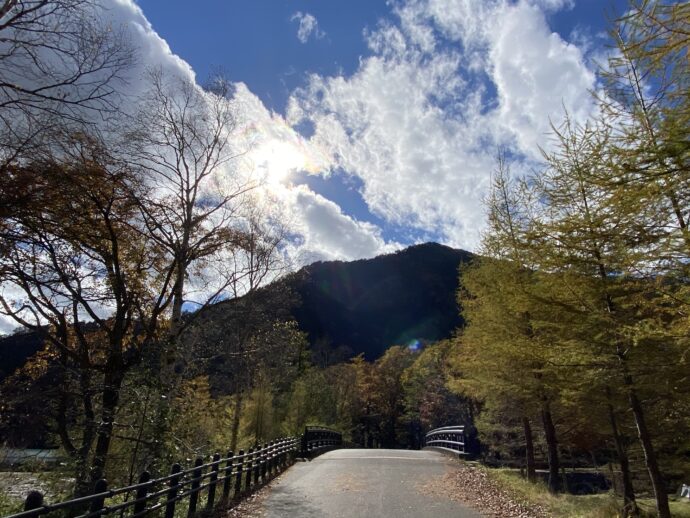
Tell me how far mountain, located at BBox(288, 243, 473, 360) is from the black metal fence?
11837 centimetres

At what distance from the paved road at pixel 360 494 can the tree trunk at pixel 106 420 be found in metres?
3.64

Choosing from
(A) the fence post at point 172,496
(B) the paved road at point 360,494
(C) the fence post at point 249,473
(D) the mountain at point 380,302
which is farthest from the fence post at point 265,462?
(D) the mountain at point 380,302

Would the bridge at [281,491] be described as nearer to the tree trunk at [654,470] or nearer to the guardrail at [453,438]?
the guardrail at [453,438]

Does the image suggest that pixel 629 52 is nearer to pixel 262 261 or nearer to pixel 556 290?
pixel 556 290

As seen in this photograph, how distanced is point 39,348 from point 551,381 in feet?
49.5

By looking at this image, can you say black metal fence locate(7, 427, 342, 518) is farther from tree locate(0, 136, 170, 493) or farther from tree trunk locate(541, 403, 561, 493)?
tree trunk locate(541, 403, 561, 493)

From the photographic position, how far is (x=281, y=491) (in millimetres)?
12008

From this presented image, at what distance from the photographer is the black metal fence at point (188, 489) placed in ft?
17.0

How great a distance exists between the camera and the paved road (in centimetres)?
938

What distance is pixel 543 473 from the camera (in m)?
29.3

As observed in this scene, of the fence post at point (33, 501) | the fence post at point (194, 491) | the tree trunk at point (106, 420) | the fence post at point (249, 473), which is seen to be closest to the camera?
the fence post at point (33, 501)

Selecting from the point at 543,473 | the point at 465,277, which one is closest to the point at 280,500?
the point at 465,277

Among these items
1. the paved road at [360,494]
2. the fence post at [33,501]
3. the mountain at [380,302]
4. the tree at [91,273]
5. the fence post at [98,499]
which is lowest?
the paved road at [360,494]

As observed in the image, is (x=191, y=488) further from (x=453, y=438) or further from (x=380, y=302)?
(x=380, y=302)
